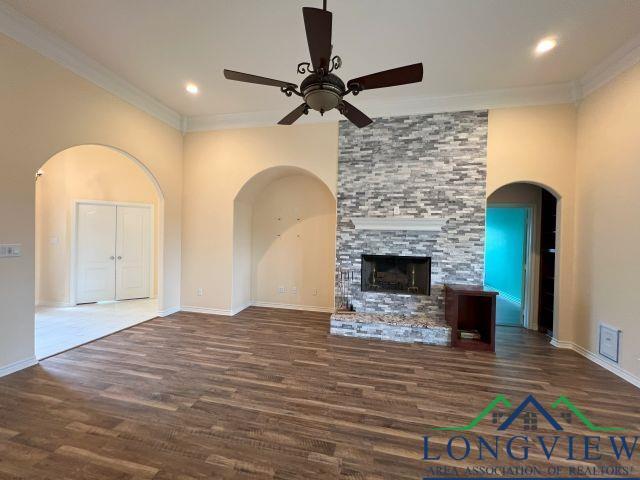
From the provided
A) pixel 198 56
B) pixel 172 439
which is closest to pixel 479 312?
pixel 172 439

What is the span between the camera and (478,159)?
3812 mm

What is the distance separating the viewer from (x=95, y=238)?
A: 5363 millimetres

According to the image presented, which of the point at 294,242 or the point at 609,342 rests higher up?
the point at 294,242

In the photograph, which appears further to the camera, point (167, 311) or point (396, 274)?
point (167, 311)

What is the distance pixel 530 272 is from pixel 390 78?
425cm

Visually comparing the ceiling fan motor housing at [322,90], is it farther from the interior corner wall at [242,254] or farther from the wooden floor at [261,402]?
the interior corner wall at [242,254]

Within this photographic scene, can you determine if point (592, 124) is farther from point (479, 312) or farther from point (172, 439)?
point (172, 439)

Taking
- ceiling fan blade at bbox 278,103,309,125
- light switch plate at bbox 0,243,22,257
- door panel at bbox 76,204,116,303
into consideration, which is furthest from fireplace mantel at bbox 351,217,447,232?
door panel at bbox 76,204,116,303

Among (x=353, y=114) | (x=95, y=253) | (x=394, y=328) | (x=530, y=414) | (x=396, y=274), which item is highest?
(x=353, y=114)

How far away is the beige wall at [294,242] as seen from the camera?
195 inches

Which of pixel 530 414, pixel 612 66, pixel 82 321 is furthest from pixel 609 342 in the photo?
pixel 82 321

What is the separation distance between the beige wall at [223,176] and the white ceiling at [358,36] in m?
0.99

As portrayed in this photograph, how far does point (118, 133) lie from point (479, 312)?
5635 mm

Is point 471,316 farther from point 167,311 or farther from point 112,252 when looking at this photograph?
point 112,252
